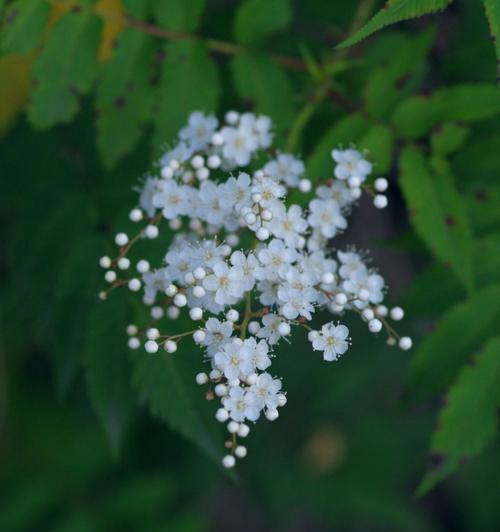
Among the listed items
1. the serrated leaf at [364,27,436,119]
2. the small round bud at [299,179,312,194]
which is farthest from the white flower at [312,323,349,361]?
the serrated leaf at [364,27,436,119]

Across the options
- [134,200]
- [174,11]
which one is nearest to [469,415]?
[134,200]

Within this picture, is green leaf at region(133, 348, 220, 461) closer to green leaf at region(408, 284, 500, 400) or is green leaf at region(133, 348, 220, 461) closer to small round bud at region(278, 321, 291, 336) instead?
small round bud at region(278, 321, 291, 336)

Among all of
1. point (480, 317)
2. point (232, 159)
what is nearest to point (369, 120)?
point (232, 159)

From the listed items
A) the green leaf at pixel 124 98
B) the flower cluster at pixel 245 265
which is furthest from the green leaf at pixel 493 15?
the green leaf at pixel 124 98

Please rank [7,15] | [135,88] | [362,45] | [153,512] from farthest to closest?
[153,512], [362,45], [135,88], [7,15]

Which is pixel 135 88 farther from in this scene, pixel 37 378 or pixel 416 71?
pixel 37 378

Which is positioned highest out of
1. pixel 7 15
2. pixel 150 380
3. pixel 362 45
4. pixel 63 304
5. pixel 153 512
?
pixel 7 15

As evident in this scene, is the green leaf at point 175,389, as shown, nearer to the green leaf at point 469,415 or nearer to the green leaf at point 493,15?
the green leaf at point 469,415

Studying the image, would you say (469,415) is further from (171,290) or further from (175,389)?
(171,290)
